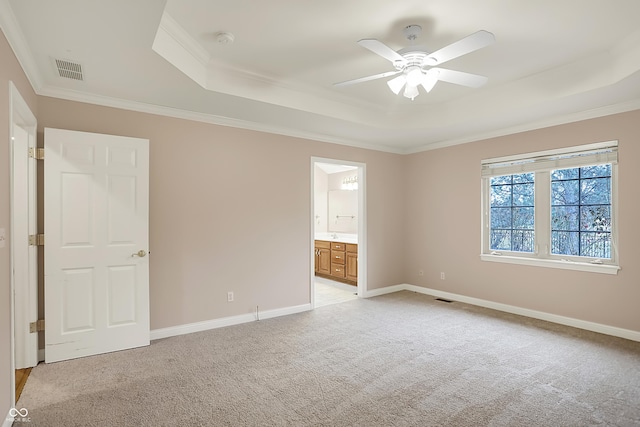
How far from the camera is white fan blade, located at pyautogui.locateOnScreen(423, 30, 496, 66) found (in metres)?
2.16

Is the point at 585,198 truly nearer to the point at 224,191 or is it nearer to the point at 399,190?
the point at 399,190

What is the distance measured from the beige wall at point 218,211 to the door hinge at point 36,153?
0.31 m

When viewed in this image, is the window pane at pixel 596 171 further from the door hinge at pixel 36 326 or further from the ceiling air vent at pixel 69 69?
the door hinge at pixel 36 326

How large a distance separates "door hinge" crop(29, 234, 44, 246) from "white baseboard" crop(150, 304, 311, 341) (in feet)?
4.47

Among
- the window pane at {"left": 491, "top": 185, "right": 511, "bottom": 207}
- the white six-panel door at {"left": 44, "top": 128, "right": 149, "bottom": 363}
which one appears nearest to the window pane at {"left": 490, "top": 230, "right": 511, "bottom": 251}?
the window pane at {"left": 491, "top": 185, "right": 511, "bottom": 207}

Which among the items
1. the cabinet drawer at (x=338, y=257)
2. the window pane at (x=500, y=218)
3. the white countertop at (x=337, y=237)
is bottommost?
the cabinet drawer at (x=338, y=257)

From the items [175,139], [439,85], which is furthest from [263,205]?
[439,85]

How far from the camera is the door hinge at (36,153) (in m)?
3.04

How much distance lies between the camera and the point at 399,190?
239 inches

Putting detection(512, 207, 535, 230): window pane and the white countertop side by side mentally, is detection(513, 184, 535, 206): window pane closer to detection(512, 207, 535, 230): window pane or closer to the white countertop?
detection(512, 207, 535, 230): window pane

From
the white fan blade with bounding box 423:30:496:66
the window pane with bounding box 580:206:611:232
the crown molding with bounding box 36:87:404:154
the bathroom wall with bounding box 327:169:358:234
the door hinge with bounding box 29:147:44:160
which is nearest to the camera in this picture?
the white fan blade with bounding box 423:30:496:66

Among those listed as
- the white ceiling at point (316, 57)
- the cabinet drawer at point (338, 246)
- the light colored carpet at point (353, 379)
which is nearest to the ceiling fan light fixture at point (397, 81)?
the white ceiling at point (316, 57)

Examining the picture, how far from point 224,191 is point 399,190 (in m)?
3.21

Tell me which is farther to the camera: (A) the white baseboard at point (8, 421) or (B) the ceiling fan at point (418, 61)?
(B) the ceiling fan at point (418, 61)
